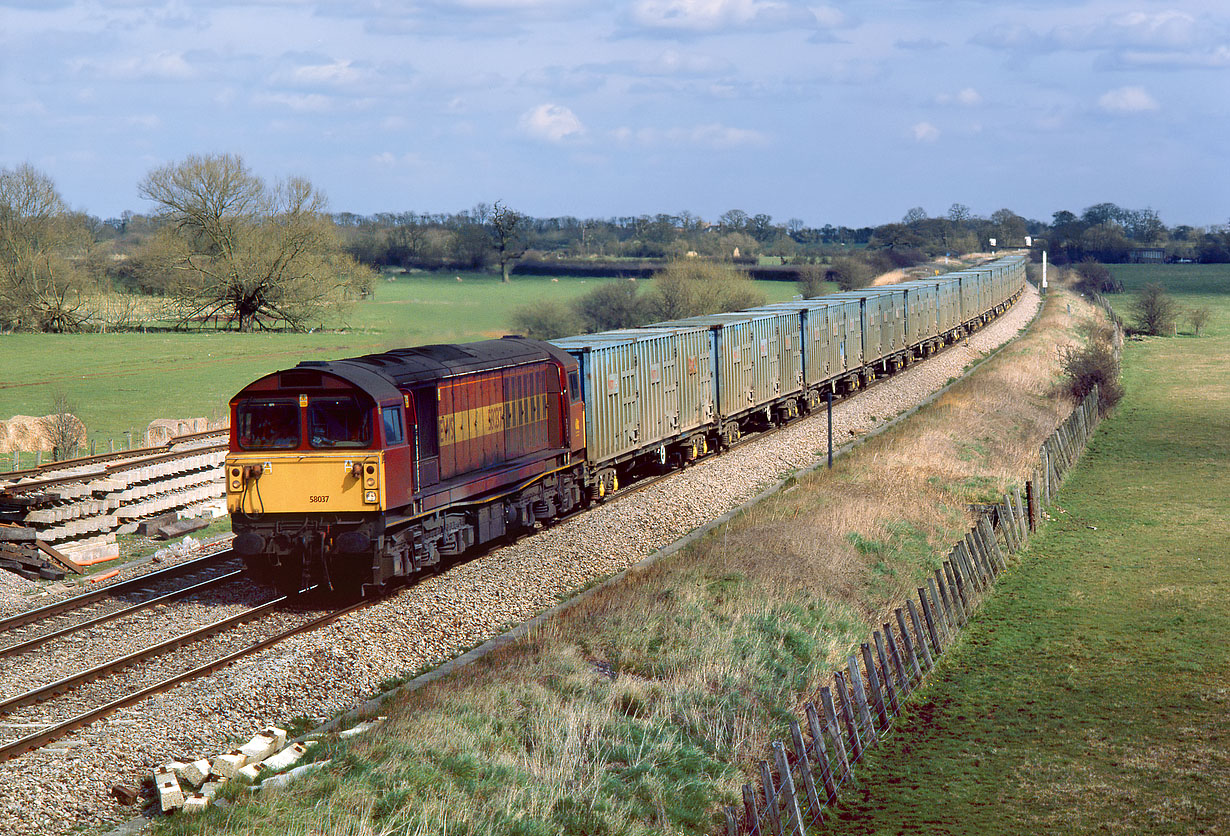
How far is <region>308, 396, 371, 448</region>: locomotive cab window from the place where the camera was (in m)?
16.6

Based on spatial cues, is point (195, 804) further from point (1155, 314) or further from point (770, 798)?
point (1155, 314)

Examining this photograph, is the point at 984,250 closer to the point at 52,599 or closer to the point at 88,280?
the point at 88,280

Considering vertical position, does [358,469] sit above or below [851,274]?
below

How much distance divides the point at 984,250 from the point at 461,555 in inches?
7011

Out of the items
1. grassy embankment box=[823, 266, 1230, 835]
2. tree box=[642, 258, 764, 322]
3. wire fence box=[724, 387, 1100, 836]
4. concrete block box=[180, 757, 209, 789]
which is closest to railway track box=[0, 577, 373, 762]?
concrete block box=[180, 757, 209, 789]

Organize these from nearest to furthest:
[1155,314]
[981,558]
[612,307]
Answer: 1. [981,558]
2. [612,307]
3. [1155,314]

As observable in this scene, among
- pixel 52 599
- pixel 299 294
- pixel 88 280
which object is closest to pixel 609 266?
pixel 299 294

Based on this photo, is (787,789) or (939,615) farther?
(939,615)

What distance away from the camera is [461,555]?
20578 millimetres

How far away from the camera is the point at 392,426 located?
17016 millimetres

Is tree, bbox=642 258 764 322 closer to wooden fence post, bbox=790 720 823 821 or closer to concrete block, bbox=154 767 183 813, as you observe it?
wooden fence post, bbox=790 720 823 821

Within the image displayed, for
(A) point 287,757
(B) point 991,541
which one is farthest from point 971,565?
(A) point 287,757

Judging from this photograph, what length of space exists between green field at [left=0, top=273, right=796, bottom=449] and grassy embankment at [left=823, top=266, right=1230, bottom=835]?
1023 inches

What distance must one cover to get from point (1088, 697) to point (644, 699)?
6.41 m
